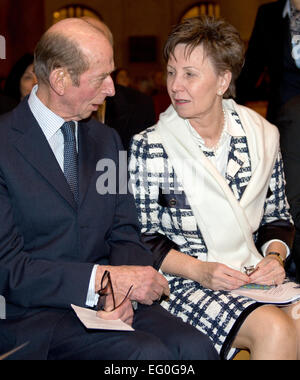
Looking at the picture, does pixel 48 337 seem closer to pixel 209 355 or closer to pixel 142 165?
pixel 209 355

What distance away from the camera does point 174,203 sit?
8.73ft

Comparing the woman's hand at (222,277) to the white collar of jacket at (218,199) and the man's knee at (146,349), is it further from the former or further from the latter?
the man's knee at (146,349)

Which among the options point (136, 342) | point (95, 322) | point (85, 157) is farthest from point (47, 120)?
point (136, 342)

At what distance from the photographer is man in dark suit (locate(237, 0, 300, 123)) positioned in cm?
370

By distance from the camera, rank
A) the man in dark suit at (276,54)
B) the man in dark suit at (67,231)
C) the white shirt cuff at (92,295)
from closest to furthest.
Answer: the man in dark suit at (67,231) < the white shirt cuff at (92,295) < the man in dark suit at (276,54)

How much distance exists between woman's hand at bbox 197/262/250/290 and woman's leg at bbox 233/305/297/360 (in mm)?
155

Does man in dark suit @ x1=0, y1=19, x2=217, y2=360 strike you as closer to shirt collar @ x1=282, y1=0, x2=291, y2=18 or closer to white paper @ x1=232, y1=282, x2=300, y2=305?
white paper @ x1=232, y1=282, x2=300, y2=305

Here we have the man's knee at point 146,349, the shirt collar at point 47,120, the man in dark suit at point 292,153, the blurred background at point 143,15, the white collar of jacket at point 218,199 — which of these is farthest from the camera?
the blurred background at point 143,15

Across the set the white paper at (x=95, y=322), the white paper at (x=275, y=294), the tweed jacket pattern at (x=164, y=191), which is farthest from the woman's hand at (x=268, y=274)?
the white paper at (x=95, y=322)

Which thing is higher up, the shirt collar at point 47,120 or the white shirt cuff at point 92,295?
the shirt collar at point 47,120

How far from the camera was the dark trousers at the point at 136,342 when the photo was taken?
2.04 m
